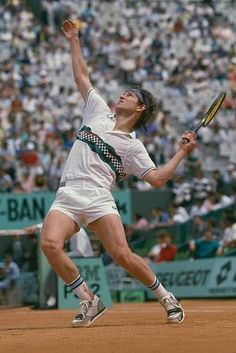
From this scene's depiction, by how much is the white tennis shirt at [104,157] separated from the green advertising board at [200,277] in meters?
10.3

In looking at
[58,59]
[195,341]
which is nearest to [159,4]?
[58,59]

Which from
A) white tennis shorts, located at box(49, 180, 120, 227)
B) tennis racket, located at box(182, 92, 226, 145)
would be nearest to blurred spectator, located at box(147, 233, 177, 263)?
tennis racket, located at box(182, 92, 226, 145)

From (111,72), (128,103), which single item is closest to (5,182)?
(111,72)

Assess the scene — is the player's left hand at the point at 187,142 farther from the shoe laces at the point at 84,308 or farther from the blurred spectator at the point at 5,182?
the blurred spectator at the point at 5,182

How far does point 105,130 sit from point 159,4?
107 ft

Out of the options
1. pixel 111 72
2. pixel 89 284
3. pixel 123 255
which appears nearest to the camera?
pixel 123 255

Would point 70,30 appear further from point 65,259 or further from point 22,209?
point 22,209

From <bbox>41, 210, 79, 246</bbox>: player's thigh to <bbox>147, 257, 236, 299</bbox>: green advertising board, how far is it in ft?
34.8

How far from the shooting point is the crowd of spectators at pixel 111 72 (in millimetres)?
32688

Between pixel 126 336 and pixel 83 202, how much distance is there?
1.91 metres

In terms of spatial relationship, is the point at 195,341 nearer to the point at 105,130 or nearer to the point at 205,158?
the point at 105,130

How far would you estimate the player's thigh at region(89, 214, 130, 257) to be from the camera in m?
12.0

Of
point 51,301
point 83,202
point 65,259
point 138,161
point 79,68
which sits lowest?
point 51,301

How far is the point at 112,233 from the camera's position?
475 inches
